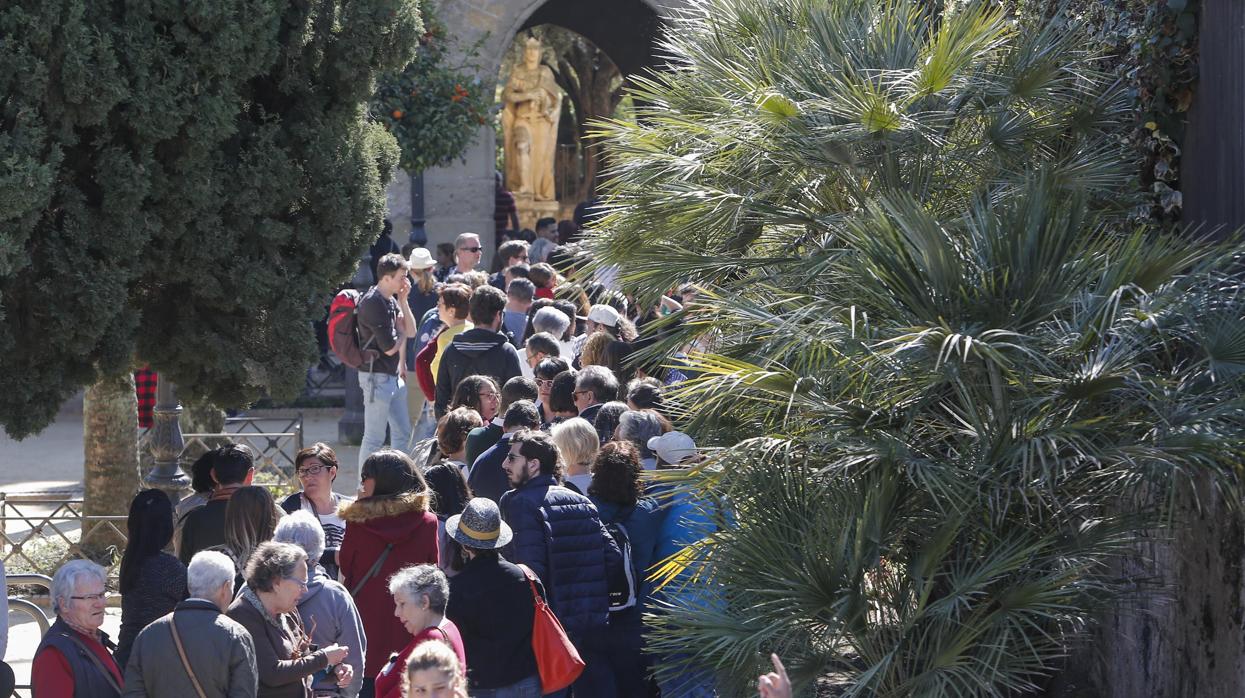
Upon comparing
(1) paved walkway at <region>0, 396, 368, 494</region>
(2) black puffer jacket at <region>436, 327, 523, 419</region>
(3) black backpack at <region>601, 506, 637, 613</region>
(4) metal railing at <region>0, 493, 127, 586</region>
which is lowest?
(1) paved walkway at <region>0, 396, 368, 494</region>

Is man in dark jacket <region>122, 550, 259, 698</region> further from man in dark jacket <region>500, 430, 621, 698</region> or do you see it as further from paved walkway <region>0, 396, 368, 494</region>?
paved walkway <region>0, 396, 368, 494</region>

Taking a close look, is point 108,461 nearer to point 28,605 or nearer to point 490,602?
point 28,605

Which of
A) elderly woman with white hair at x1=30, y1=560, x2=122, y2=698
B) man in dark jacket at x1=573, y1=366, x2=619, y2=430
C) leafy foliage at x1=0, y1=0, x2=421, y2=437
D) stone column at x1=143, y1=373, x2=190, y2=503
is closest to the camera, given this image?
elderly woman with white hair at x1=30, y1=560, x2=122, y2=698

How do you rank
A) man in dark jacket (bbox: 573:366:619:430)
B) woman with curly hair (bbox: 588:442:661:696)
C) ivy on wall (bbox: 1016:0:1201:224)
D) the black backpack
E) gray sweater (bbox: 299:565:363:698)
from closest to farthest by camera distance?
gray sweater (bbox: 299:565:363:698) < the black backpack < woman with curly hair (bbox: 588:442:661:696) < ivy on wall (bbox: 1016:0:1201:224) < man in dark jacket (bbox: 573:366:619:430)

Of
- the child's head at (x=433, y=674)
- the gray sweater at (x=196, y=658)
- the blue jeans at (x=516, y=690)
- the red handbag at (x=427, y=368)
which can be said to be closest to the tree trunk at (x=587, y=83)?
the red handbag at (x=427, y=368)

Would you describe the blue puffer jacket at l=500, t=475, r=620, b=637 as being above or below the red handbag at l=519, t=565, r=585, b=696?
above

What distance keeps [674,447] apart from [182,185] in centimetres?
222

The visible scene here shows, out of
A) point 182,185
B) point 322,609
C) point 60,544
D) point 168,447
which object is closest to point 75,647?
point 322,609

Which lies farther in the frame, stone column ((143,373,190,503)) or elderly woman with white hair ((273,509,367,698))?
stone column ((143,373,190,503))

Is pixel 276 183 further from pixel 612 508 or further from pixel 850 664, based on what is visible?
pixel 850 664

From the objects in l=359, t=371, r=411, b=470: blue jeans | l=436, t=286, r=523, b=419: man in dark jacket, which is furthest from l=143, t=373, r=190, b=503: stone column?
l=359, t=371, r=411, b=470: blue jeans

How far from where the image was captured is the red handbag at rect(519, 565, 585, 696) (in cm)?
528

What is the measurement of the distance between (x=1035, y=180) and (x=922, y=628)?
172 centimetres

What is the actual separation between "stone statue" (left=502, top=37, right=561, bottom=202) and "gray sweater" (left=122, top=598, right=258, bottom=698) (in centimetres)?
1886
